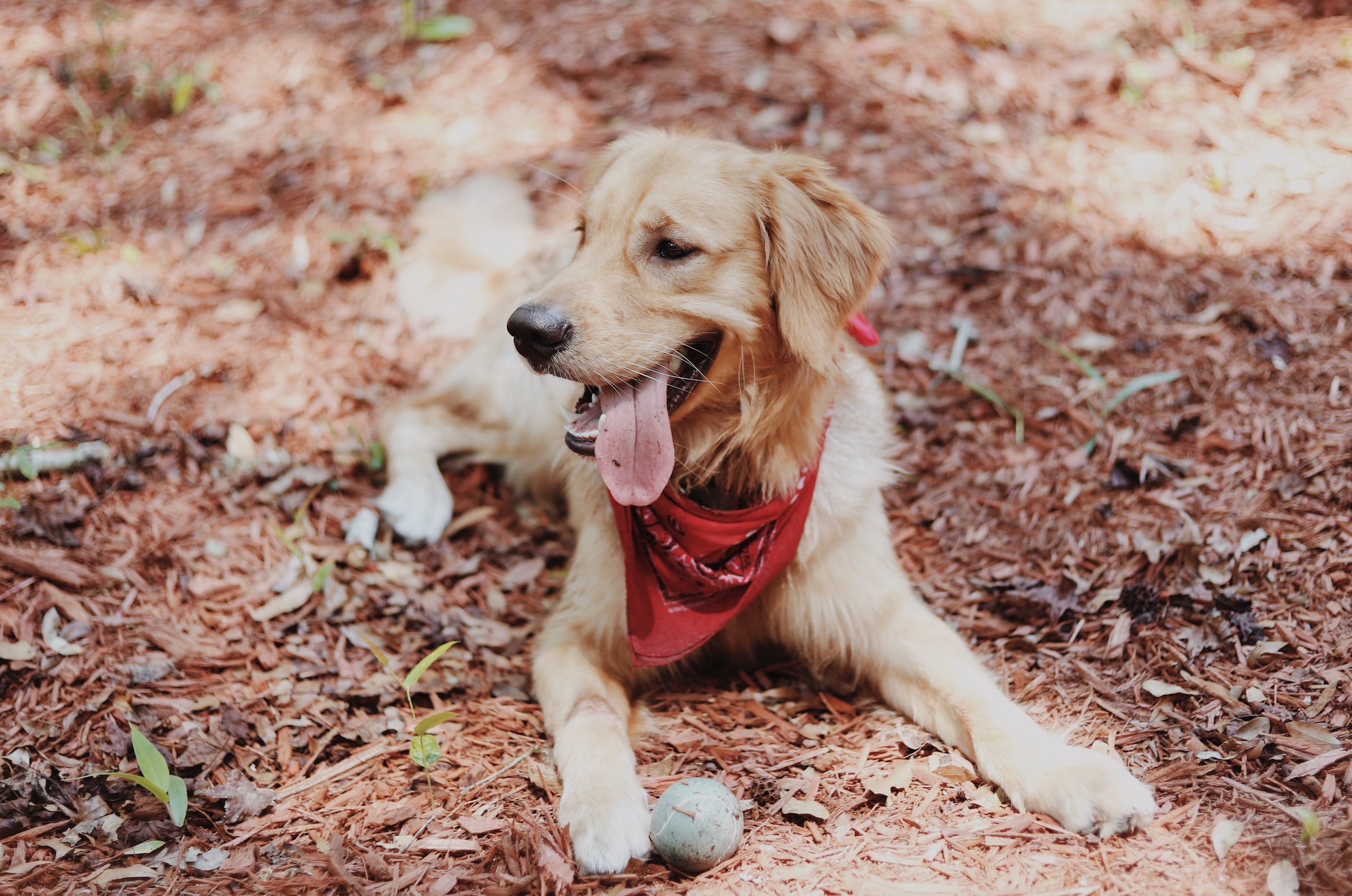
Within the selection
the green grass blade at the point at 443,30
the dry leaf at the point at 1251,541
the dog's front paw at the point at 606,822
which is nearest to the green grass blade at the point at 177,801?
the dog's front paw at the point at 606,822

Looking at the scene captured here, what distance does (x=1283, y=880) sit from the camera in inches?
92.4

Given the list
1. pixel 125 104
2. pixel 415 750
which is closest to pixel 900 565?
pixel 415 750

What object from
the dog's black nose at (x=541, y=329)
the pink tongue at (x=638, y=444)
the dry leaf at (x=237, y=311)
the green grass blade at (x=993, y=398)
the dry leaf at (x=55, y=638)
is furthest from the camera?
the dry leaf at (x=237, y=311)

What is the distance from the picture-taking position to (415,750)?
2.96m

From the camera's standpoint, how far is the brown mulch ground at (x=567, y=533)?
2746mm

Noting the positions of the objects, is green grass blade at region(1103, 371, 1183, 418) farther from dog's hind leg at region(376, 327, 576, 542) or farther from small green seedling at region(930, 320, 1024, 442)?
dog's hind leg at region(376, 327, 576, 542)

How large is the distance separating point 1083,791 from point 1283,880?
497 millimetres

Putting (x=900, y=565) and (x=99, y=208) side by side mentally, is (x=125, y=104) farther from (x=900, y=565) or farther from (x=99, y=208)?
(x=900, y=565)

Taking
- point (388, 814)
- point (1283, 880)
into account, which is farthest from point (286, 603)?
point (1283, 880)

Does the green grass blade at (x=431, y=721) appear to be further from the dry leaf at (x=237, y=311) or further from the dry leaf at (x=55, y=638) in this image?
the dry leaf at (x=237, y=311)

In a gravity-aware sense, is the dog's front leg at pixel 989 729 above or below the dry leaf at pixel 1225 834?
below

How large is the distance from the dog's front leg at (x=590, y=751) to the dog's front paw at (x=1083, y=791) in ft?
3.65

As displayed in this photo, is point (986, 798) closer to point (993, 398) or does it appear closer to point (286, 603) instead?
point (993, 398)

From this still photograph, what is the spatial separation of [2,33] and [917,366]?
642 cm
